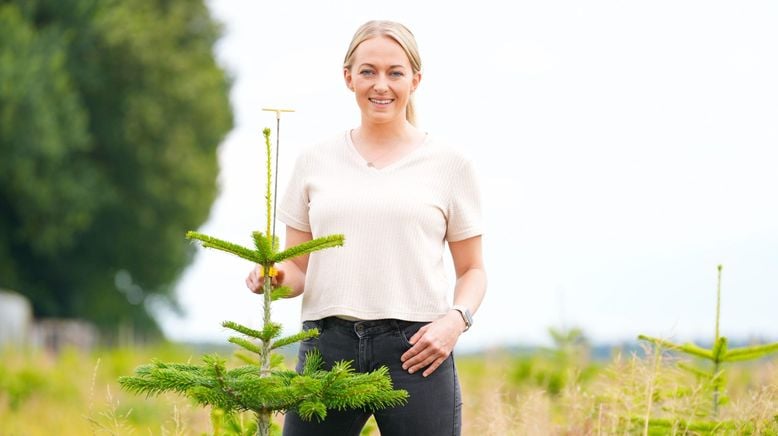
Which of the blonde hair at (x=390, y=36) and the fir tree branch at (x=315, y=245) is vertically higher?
the blonde hair at (x=390, y=36)

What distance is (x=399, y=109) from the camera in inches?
148

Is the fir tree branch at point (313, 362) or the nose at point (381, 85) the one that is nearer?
the fir tree branch at point (313, 362)

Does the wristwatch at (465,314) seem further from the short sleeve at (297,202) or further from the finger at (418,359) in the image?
the short sleeve at (297,202)

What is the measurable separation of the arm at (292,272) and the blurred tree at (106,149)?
18.6m

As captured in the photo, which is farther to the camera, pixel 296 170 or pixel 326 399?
pixel 296 170

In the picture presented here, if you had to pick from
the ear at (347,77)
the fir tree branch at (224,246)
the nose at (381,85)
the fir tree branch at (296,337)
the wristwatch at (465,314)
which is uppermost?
the ear at (347,77)

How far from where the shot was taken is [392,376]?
3.60 metres

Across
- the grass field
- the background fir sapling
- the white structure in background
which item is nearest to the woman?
the background fir sapling

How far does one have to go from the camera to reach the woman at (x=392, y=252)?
362cm

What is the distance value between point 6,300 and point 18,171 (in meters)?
2.86

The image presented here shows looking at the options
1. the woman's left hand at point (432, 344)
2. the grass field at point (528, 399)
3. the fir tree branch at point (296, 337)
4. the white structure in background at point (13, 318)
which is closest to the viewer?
the fir tree branch at point (296, 337)

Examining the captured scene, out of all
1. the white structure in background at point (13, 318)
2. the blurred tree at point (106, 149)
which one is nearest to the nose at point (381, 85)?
the white structure in background at point (13, 318)

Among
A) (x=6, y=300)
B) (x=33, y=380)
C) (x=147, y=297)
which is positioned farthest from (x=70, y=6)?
(x=33, y=380)

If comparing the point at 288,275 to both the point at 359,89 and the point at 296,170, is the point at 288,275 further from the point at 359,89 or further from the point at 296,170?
the point at 359,89
